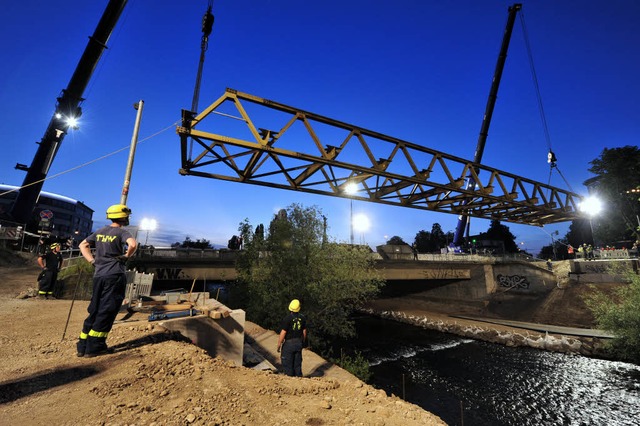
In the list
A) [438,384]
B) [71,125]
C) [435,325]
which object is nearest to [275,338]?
[438,384]

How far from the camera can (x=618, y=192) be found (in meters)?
41.4

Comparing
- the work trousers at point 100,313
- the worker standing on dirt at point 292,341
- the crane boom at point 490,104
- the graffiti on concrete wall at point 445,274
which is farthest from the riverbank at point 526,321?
the work trousers at point 100,313

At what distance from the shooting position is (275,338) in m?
12.5

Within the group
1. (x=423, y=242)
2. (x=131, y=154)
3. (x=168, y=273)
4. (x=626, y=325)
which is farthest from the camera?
(x=423, y=242)

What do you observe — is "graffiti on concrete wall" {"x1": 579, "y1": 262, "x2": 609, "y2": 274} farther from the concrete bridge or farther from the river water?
the river water

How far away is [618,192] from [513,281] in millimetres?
28079

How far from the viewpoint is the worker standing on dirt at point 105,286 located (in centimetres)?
441

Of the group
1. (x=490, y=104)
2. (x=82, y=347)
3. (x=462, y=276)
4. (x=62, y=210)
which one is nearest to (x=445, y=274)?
(x=462, y=276)

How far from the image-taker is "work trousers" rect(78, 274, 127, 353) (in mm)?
4383

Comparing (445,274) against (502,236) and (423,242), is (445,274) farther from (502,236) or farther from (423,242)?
(423,242)

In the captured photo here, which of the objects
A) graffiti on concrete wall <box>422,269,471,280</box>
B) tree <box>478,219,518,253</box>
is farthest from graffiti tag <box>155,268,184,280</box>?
tree <box>478,219,518,253</box>

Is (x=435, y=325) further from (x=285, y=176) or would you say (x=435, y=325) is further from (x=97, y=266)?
(x=97, y=266)

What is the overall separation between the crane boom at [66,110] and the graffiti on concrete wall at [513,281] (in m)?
43.2

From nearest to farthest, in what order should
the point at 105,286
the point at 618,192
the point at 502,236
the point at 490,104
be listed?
the point at 105,286 → the point at 618,192 → the point at 490,104 → the point at 502,236
